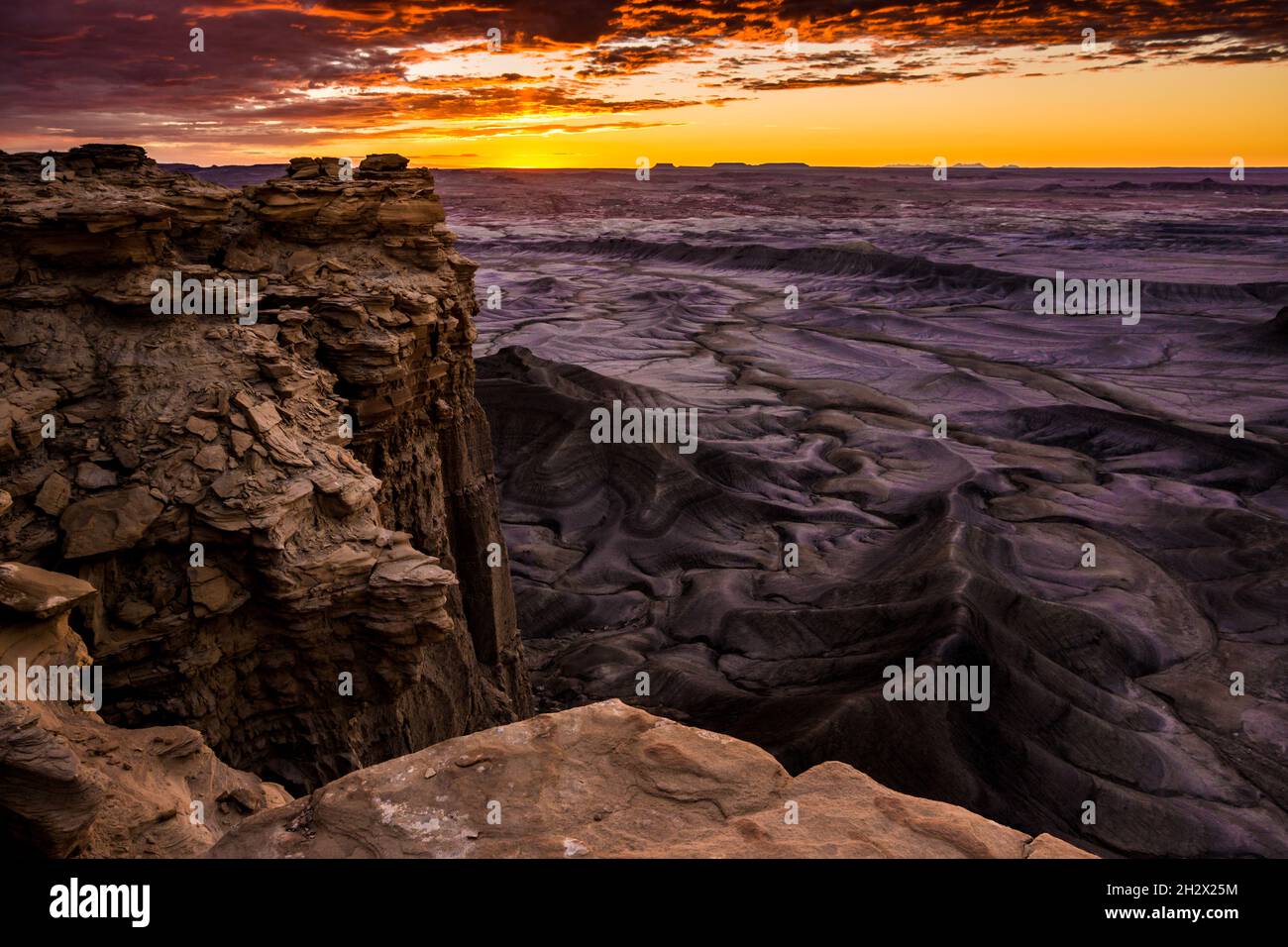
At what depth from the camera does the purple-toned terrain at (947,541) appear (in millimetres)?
12172

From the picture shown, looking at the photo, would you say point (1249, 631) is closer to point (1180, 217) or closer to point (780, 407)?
point (780, 407)

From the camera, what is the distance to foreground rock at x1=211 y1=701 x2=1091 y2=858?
8.52 ft

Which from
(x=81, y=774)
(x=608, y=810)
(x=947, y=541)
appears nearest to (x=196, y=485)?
(x=81, y=774)

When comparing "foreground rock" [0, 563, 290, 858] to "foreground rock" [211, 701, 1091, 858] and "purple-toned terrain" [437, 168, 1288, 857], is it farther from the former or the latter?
"purple-toned terrain" [437, 168, 1288, 857]

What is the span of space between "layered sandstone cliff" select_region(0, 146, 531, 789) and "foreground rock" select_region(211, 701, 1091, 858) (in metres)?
2.27

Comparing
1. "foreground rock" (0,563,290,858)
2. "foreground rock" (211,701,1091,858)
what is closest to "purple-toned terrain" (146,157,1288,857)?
"foreground rock" (0,563,290,858)

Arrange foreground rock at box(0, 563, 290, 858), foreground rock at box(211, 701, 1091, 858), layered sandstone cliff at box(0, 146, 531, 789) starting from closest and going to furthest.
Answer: foreground rock at box(211, 701, 1091, 858) < foreground rock at box(0, 563, 290, 858) < layered sandstone cliff at box(0, 146, 531, 789)

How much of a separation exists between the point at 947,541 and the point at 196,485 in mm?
15014

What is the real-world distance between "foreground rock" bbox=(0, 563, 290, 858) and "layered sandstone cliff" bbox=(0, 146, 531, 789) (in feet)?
1.64

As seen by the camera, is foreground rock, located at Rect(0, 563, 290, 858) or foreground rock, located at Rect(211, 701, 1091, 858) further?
foreground rock, located at Rect(0, 563, 290, 858)

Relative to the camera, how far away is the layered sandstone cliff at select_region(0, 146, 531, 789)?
16.0 feet

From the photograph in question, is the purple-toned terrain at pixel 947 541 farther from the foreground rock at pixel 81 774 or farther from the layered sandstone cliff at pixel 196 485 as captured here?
the foreground rock at pixel 81 774

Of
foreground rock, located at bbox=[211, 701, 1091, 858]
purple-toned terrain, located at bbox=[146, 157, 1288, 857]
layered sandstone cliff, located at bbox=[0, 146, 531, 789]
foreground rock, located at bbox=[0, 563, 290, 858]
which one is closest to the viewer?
foreground rock, located at bbox=[211, 701, 1091, 858]

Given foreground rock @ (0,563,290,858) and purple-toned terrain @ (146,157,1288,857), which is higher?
foreground rock @ (0,563,290,858)
